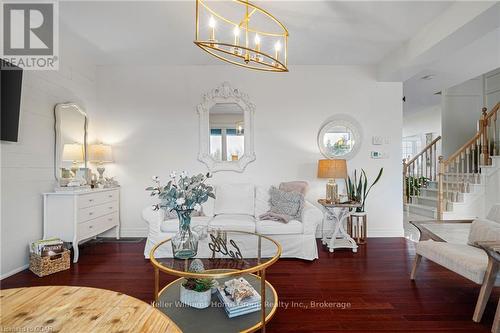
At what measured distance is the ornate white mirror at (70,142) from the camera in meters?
3.24

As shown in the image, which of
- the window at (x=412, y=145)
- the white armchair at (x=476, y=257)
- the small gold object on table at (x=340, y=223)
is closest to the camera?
the white armchair at (x=476, y=257)

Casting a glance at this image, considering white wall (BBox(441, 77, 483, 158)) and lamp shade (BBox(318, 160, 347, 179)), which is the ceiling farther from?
white wall (BBox(441, 77, 483, 158))

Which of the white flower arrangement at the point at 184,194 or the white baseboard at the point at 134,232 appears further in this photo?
the white baseboard at the point at 134,232

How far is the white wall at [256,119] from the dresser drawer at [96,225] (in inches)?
15.6

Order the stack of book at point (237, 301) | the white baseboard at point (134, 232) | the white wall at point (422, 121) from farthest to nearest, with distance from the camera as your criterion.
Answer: the white wall at point (422, 121), the white baseboard at point (134, 232), the stack of book at point (237, 301)

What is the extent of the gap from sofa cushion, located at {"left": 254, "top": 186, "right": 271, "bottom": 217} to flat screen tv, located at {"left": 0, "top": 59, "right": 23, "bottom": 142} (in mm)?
2818

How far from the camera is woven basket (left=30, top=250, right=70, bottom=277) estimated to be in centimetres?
266

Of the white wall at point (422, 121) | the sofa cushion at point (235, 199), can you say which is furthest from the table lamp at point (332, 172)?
the white wall at point (422, 121)

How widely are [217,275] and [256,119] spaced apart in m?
2.99

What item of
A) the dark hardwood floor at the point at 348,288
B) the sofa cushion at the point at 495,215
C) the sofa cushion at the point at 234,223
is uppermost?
the sofa cushion at the point at 495,215

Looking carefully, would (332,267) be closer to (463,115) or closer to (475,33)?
(475,33)

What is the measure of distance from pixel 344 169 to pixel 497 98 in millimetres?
4960

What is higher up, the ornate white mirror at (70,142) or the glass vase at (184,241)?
the ornate white mirror at (70,142)

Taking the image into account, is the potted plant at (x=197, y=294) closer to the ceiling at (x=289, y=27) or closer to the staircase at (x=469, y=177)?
the ceiling at (x=289, y=27)
